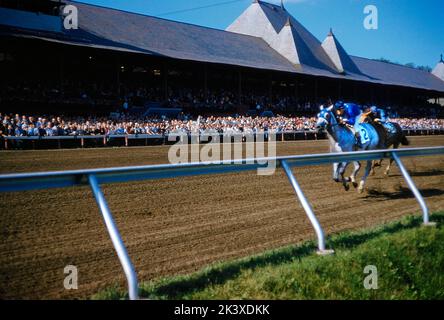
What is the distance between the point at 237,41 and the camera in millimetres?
42031

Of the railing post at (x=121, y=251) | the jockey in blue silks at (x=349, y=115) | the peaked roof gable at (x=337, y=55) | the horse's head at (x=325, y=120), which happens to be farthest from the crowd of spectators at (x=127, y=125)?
the peaked roof gable at (x=337, y=55)

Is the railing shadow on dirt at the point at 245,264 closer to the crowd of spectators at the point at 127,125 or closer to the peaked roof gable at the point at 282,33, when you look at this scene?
the crowd of spectators at the point at 127,125

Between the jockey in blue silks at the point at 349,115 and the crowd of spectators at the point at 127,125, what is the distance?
12.8 meters

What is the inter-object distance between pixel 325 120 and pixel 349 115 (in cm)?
152

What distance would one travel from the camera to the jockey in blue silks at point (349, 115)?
32.4 feet

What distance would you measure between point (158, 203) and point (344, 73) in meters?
43.7

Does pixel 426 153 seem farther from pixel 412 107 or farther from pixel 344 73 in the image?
pixel 412 107

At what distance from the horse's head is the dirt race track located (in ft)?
4.47

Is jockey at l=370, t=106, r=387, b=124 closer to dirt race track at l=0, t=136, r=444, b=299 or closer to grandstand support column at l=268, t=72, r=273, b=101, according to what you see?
dirt race track at l=0, t=136, r=444, b=299

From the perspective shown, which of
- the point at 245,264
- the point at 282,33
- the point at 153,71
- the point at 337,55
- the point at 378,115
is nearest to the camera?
the point at 245,264

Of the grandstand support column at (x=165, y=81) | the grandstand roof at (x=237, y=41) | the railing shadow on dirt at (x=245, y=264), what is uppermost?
the grandstand roof at (x=237, y=41)

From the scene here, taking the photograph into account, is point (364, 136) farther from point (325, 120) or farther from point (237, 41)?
point (237, 41)

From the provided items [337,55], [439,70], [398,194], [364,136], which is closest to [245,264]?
[398,194]
